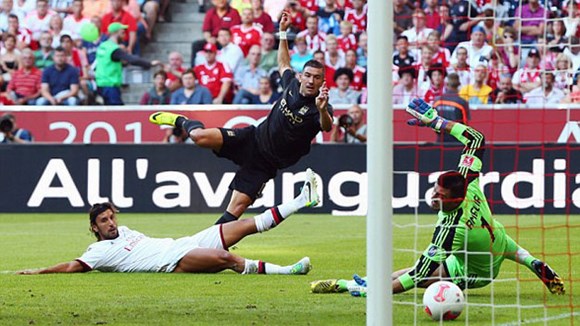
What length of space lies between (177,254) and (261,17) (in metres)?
12.0

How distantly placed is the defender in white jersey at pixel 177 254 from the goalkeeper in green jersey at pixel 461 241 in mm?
1567

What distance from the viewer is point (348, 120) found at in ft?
65.9

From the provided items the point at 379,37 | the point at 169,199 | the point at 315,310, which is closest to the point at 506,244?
the point at 315,310

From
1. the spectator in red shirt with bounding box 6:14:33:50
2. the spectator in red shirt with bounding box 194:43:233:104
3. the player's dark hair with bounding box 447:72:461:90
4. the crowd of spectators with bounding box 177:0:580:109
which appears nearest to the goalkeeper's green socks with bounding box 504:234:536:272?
the crowd of spectators with bounding box 177:0:580:109

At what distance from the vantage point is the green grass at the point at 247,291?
874 centimetres

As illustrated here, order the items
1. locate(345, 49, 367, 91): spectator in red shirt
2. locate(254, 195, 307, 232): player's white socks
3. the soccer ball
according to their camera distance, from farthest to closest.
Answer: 1. locate(345, 49, 367, 91): spectator in red shirt
2. locate(254, 195, 307, 232): player's white socks
3. the soccer ball

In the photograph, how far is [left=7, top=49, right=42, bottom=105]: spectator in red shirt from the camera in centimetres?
2305

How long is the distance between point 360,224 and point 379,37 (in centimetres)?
1066

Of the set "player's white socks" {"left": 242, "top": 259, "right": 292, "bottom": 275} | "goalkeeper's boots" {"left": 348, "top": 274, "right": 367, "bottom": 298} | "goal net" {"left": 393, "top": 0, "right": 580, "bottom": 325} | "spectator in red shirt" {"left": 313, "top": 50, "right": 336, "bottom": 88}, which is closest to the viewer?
"goalkeeper's boots" {"left": 348, "top": 274, "right": 367, "bottom": 298}

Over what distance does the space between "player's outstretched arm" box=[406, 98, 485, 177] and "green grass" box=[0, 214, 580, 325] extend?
1.05m

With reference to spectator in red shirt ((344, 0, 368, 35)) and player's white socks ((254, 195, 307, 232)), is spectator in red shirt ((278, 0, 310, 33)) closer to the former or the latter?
spectator in red shirt ((344, 0, 368, 35))

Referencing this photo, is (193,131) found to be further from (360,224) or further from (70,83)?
(70,83)

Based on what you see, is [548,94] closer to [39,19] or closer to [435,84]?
[435,84]

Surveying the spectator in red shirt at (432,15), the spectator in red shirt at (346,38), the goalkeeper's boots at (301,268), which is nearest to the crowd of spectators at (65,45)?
the spectator in red shirt at (346,38)
